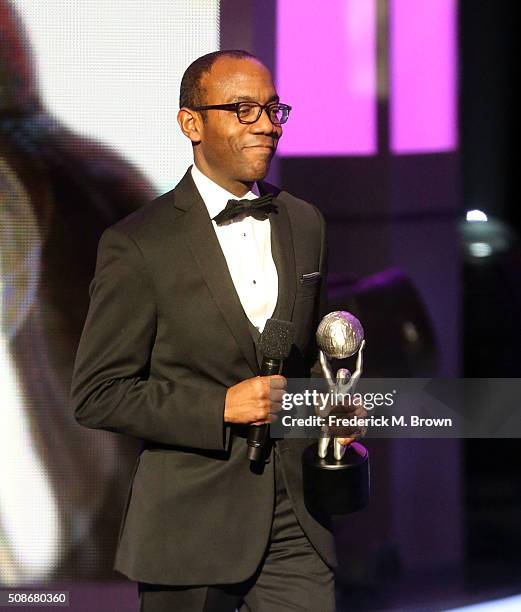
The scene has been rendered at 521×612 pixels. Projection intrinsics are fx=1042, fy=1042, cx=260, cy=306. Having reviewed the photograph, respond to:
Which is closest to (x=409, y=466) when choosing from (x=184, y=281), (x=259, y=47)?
(x=259, y=47)

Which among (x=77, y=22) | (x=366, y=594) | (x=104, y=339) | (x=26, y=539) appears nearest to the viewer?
(x=104, y=339)

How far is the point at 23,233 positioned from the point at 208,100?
131 cm

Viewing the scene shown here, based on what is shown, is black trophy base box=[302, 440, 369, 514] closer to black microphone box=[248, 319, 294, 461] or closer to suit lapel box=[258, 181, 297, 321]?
black microphone box=[248, 319, 294, 461]

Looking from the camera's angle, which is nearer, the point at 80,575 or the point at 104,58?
the point at 104,58

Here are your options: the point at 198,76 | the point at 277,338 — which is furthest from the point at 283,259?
the point at 198,76

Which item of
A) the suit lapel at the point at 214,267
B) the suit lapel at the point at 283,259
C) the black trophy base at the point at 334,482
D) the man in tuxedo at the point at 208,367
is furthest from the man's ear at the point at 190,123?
the black trophy base at the point at 334,482

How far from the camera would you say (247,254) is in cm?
237

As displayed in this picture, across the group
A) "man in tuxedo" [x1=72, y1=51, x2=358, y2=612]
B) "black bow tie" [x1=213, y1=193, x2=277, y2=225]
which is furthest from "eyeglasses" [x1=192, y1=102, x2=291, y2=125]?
"black bow tie" [x1=213, y1=193, x2=277, y2=225]

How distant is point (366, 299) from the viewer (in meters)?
3.71

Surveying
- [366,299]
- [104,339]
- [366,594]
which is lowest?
[366,594]

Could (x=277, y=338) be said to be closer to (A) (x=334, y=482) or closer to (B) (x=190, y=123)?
(A) (x=334, y=482)

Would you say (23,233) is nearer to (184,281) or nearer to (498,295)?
(184,281)

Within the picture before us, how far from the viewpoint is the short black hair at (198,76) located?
235 cm

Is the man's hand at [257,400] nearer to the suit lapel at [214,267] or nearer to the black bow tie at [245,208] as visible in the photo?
the suit lapel at [214,267]
